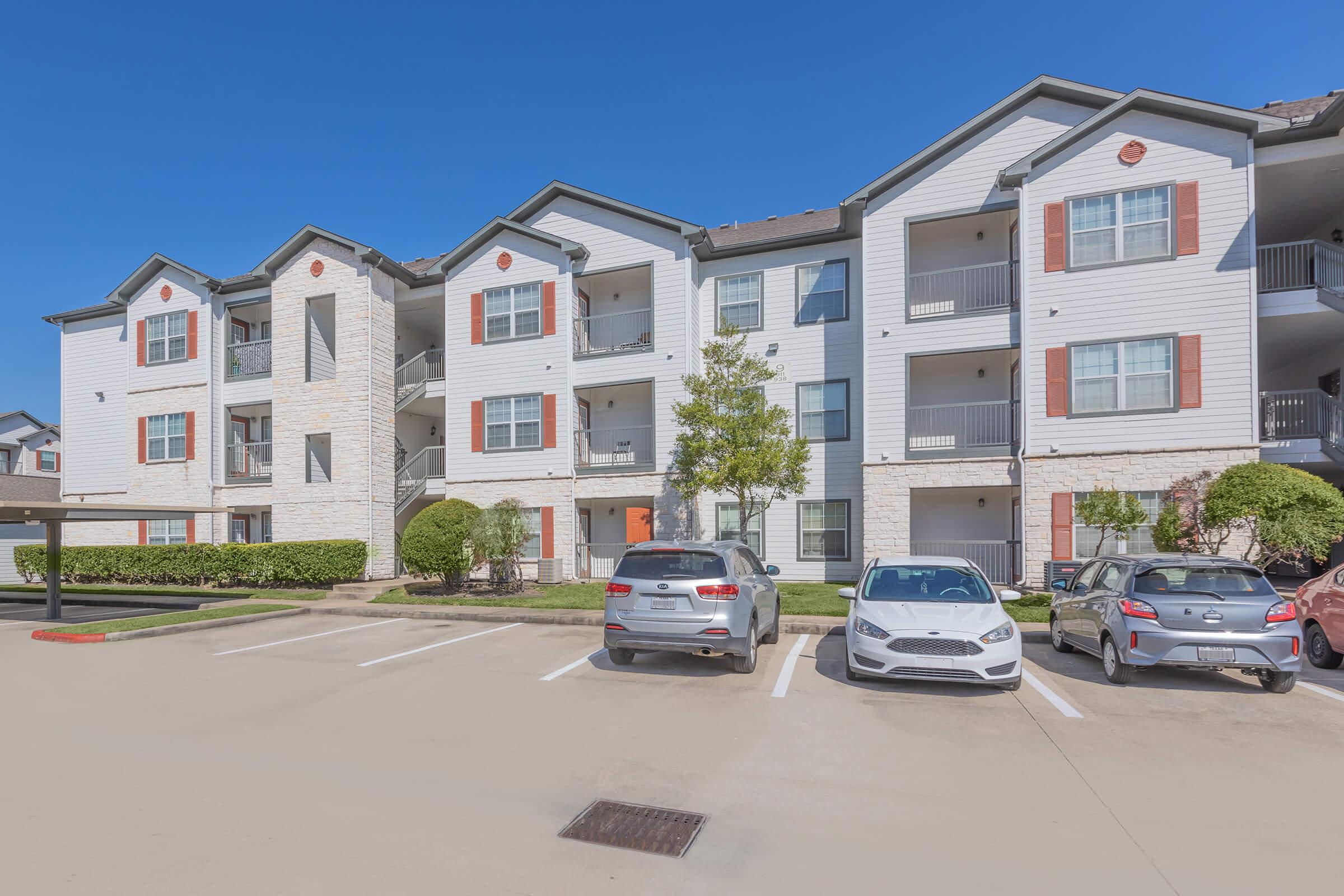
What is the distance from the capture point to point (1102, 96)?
55.2ft

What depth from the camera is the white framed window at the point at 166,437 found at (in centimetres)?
2453

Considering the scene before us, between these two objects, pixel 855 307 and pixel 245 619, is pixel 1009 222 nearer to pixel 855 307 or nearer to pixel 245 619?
pixel 855 307

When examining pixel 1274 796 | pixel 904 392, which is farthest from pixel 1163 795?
pixel 904 392

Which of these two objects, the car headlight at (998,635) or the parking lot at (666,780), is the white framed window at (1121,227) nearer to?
the parking lot at (666,780)

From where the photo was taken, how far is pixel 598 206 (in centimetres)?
2134

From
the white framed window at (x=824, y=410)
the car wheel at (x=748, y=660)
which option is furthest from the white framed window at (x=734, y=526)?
the car wheel at (x=748, y=660)

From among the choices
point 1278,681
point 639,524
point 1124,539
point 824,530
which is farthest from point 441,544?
point 1278,681

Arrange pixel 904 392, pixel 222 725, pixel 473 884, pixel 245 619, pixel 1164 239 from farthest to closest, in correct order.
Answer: pixel 904 392, pixel 1164 239, pixel 245 619, pixel 222 725, pixel 473 884

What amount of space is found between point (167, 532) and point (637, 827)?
2647cm

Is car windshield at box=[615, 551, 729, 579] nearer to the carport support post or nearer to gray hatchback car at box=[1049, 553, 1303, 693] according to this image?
gray hatchback car at box=[1049, 553, 1303, 693]

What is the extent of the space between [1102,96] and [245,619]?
73.8 feet

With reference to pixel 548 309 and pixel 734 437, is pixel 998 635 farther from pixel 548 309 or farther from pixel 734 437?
pixel 548 309

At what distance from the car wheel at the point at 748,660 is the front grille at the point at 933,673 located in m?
1.73

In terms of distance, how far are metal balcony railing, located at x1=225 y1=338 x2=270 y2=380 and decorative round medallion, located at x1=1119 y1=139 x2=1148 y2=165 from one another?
25686 mm
